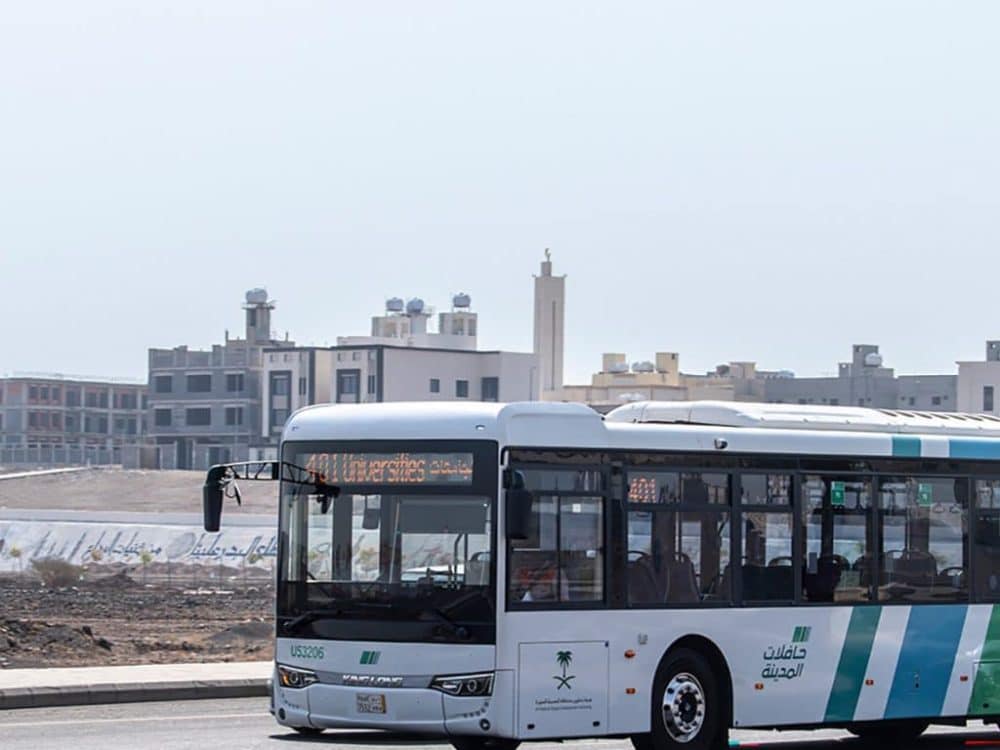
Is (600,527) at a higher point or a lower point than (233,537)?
higher

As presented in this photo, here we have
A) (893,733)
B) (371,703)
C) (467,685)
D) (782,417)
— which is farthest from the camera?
(893,733)

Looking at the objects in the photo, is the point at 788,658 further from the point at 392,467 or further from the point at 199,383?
the point at 199,383

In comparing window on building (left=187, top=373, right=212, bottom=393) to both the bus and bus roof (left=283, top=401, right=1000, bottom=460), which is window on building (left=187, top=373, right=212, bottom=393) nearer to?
bus roof (left=283, top=401, right=1000, bottom=460)

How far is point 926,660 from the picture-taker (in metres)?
17.6

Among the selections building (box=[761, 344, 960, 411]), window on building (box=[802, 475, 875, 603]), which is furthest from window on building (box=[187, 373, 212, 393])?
window on building (box=[802, 475, 875, 603])

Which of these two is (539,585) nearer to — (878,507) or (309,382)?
(878,507)

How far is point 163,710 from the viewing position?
20.9 metres

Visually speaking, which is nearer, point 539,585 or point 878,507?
point 539,585

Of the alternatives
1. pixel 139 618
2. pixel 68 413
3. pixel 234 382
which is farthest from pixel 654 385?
pixel 139 618

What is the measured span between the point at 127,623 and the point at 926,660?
1143 inches

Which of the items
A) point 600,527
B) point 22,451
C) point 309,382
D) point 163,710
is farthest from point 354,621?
point 22,451

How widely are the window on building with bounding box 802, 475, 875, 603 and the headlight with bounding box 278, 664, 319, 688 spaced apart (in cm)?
418

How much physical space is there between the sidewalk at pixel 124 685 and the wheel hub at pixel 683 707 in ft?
26.1

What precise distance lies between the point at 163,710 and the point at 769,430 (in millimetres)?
7481
